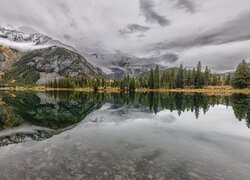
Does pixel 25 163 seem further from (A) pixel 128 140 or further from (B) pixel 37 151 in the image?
(A) pixel 128 140

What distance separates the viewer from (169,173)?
582 inches

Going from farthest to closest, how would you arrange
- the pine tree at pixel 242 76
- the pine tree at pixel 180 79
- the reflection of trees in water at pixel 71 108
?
the pine tree at pixel 180 79 < the pine tree at pixel 242 76 < the reflection of trees in water at pixel 71 108

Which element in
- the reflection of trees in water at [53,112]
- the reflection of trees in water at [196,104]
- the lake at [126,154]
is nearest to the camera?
the lake at [126,154]

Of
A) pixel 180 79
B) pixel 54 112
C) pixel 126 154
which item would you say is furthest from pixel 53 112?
pixel 180 79

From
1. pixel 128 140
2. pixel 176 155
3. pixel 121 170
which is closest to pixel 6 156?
pixel 121 170

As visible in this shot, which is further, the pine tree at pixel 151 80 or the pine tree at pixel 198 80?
the pine tree at pixel 151 80

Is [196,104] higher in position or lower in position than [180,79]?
lower

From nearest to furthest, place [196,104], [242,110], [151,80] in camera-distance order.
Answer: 1. [242,110]
2. [196,104]
3. [151,80]

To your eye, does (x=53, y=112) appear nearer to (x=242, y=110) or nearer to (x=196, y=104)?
(x=196, y=104)

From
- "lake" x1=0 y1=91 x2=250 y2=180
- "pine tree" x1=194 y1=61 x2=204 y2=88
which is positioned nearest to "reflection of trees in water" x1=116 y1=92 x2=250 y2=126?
"lake" x1=0 y1=91 x2=250 y2=180

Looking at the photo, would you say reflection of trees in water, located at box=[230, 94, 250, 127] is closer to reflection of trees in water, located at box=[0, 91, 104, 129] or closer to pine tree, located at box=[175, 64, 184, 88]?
reflection of trees in water, located at box=[0, 91, 104, 129]

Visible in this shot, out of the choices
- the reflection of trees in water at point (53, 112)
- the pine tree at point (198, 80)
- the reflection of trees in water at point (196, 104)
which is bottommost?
the reflection of trees in water at point (53, 112)

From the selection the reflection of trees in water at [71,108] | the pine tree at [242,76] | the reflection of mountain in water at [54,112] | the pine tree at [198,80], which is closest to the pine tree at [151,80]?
the pine tree at [198,80]

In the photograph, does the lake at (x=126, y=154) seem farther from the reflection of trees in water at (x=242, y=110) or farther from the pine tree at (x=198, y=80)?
the pine tree at (x=198, y=80)
